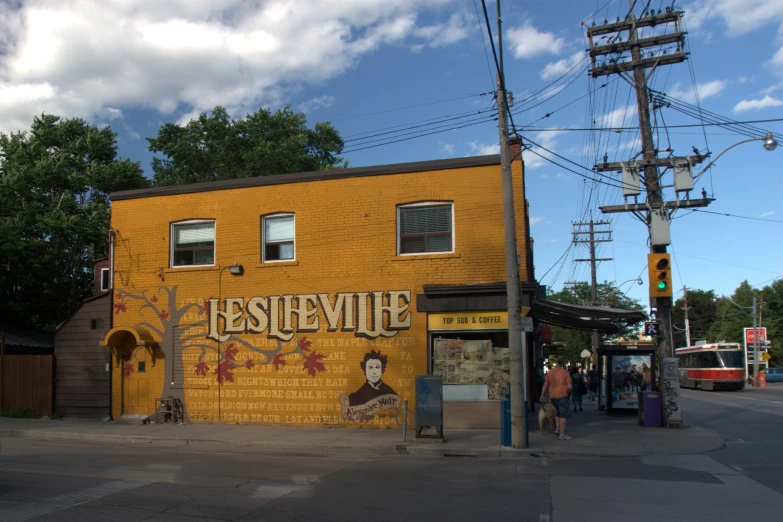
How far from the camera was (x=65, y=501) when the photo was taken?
7.77 m

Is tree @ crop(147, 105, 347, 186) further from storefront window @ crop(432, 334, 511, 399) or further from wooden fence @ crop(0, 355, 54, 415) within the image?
storefront window @ crop(432, 334, 511, 399)

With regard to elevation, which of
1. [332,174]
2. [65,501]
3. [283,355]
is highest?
[332,174]

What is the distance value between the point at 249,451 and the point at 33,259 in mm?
17626

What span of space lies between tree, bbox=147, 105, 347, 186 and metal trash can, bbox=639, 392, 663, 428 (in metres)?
24.3

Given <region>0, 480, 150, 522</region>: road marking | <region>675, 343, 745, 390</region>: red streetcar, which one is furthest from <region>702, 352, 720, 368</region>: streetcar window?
<region>0, 480, 150, 522</region>: road marking

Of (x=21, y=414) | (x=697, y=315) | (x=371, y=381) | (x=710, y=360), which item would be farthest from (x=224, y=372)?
(x=697, y=315)

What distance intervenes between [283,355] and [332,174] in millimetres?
4937

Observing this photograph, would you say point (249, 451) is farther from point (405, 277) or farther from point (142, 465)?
point (405, 277)

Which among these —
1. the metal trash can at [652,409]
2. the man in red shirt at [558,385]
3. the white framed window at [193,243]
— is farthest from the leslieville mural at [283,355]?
the metal trash can at [652,409]

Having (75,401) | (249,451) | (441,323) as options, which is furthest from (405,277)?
(75,401)

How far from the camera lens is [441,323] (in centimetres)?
1534

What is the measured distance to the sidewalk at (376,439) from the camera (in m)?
12.2

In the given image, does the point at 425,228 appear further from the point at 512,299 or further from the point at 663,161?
the point at 663,161

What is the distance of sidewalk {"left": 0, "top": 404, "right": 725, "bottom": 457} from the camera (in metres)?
12.2
